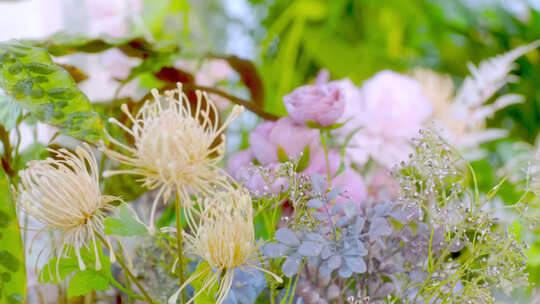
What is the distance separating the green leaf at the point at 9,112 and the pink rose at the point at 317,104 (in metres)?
0.16

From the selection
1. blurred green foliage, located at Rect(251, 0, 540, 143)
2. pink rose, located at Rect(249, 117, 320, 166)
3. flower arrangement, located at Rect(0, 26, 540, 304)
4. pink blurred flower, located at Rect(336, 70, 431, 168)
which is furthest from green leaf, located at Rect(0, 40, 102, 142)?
blurred green foliage, located at Rect(251, 0, 540, 143)

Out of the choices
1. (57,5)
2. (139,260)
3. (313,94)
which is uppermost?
(57,5)

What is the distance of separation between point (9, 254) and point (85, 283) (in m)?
0.04

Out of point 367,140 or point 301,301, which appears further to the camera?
point 367,140

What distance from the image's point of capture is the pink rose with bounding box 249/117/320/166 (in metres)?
0.27

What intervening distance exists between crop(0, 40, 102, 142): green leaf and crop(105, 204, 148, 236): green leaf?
4cm

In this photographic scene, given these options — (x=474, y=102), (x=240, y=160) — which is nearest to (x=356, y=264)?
(x=240, y=160)

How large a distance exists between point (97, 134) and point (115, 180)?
0.31 ft

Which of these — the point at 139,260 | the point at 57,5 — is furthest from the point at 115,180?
the point at 57,5

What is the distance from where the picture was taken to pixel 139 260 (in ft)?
0.99

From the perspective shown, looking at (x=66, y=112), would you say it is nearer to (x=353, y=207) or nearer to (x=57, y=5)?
(x=353, y=207)

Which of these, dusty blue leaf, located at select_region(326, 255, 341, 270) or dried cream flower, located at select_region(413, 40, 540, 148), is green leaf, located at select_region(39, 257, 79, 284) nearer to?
dusty blue leaf, located at select_region(326, 255, 341, 270)

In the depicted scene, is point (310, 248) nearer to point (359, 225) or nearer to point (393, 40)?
point (359, 225)

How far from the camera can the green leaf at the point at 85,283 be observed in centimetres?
22
